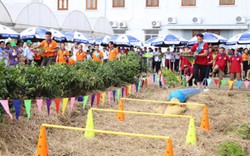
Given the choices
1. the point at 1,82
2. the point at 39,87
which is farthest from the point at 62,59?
the point at 1,82

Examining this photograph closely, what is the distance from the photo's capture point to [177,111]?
8523mm

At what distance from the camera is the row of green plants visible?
265 inches

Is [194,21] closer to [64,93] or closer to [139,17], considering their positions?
[139,17]

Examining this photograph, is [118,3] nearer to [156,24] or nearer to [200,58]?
[156,24]

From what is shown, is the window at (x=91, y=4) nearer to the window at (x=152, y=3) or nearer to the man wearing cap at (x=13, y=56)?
the window at (x=152, y=3)

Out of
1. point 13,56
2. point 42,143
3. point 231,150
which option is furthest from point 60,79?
point 13,56

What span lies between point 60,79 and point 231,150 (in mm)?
4196

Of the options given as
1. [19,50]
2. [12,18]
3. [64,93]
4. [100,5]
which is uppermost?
[100,5]

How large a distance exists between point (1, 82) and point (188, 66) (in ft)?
33.0

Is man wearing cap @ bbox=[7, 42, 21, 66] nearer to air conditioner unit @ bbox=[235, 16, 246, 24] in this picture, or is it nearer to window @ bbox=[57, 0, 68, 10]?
window @ bbox=[57, 0, 68, 10]

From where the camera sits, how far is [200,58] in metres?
11.2

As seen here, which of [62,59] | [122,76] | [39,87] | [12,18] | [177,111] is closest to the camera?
[39,87]

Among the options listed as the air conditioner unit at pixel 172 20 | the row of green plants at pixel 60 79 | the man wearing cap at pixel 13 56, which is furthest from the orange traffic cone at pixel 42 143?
the air conditioner unit at pixel 172 20

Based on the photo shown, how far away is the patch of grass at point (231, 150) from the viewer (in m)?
5.75
